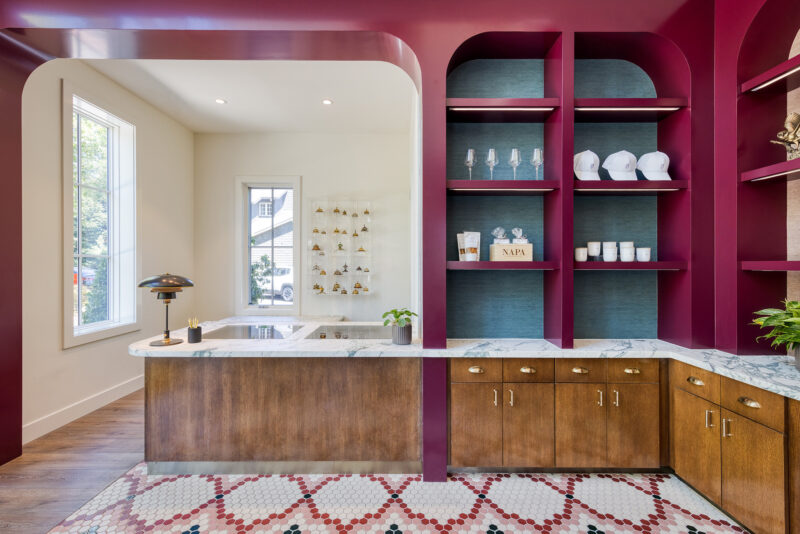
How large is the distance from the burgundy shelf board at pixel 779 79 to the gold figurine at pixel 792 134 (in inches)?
8.3

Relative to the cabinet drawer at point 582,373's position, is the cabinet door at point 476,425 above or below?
below

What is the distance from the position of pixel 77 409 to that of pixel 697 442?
465 cm

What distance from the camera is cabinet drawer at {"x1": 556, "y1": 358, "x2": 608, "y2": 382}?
7.43 feet

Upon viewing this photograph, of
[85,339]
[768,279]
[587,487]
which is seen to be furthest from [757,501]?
[85,339]

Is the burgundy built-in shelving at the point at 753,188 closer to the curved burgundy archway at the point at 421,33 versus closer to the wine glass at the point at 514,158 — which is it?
the curved burgundy archway at the point at 421,33

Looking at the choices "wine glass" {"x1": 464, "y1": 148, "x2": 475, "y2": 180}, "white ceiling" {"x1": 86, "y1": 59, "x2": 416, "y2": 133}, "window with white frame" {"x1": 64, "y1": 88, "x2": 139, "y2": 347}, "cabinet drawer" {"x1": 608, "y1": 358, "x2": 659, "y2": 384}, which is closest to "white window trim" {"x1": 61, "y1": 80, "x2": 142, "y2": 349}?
"window with white frame" {"x1": 64, "y1": 88, "x2": 139, "y2": 347}

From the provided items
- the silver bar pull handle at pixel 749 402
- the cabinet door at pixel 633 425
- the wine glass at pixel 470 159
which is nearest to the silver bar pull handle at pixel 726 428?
the silver bar pull handle at pixel 749 402

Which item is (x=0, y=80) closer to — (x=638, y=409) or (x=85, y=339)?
(x=85, y=339)

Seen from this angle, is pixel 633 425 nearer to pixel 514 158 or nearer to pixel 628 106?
pixel 514 158

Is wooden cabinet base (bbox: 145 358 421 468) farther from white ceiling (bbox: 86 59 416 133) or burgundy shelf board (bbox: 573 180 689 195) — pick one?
white ceiling (bbox: 86 59 416 133)

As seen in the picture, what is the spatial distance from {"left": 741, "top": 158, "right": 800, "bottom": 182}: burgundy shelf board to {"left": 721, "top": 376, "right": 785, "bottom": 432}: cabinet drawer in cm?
114

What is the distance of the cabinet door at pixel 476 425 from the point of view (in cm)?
227

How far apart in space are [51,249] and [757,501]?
4.89 meters

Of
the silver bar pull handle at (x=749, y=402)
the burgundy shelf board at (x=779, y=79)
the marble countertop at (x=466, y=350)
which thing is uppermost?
the burgundy shelf board at (x=779, y=79)
